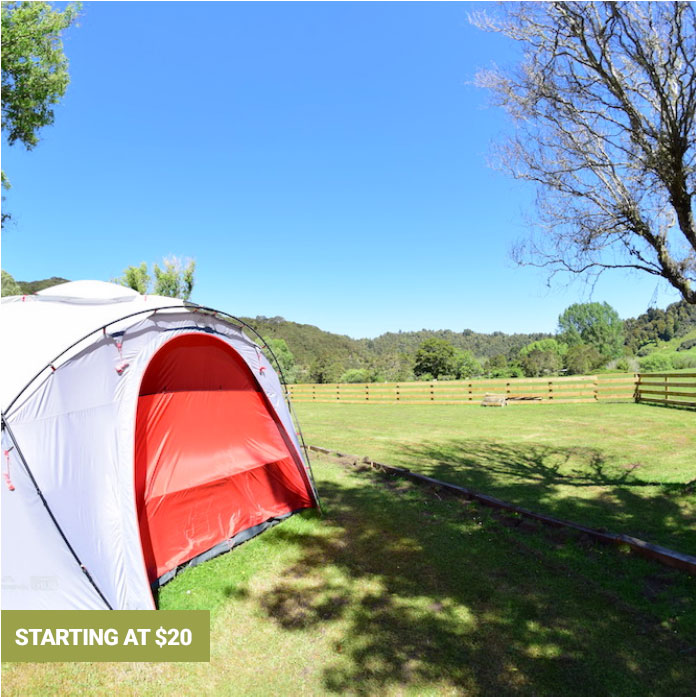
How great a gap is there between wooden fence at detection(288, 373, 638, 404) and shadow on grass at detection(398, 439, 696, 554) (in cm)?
870

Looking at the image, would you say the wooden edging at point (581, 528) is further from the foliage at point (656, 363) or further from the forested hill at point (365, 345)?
the forested hill at point (365, 345)

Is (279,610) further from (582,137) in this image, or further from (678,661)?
(582,137)

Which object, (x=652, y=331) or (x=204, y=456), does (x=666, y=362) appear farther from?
(x=652, y=331)

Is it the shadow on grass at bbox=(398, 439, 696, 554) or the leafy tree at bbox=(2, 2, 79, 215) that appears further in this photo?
the leafy tree at bbox=(2, 2, 79, 215)

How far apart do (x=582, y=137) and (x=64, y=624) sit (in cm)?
631

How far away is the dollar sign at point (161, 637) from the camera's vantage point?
2639mm

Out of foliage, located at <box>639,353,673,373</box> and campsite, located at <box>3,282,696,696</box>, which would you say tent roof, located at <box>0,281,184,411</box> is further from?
foliage, located at <box>639,353,673,373</box>

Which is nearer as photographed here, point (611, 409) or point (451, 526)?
point (451, 526)

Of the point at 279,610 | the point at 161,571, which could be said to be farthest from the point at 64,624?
the point at 279,610

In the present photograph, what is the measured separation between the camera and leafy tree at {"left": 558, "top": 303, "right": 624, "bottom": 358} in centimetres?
7788

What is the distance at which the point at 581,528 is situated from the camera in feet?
13.1

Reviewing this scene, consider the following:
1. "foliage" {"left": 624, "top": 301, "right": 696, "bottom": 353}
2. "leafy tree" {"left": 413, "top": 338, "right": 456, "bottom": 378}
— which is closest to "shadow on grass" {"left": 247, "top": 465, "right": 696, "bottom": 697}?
"leafy tree" {"left": 413, "top": 338, "right": 456, "bottom": 378}

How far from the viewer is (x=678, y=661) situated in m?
2.34

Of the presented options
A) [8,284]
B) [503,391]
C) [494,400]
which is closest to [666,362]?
[503,391]
